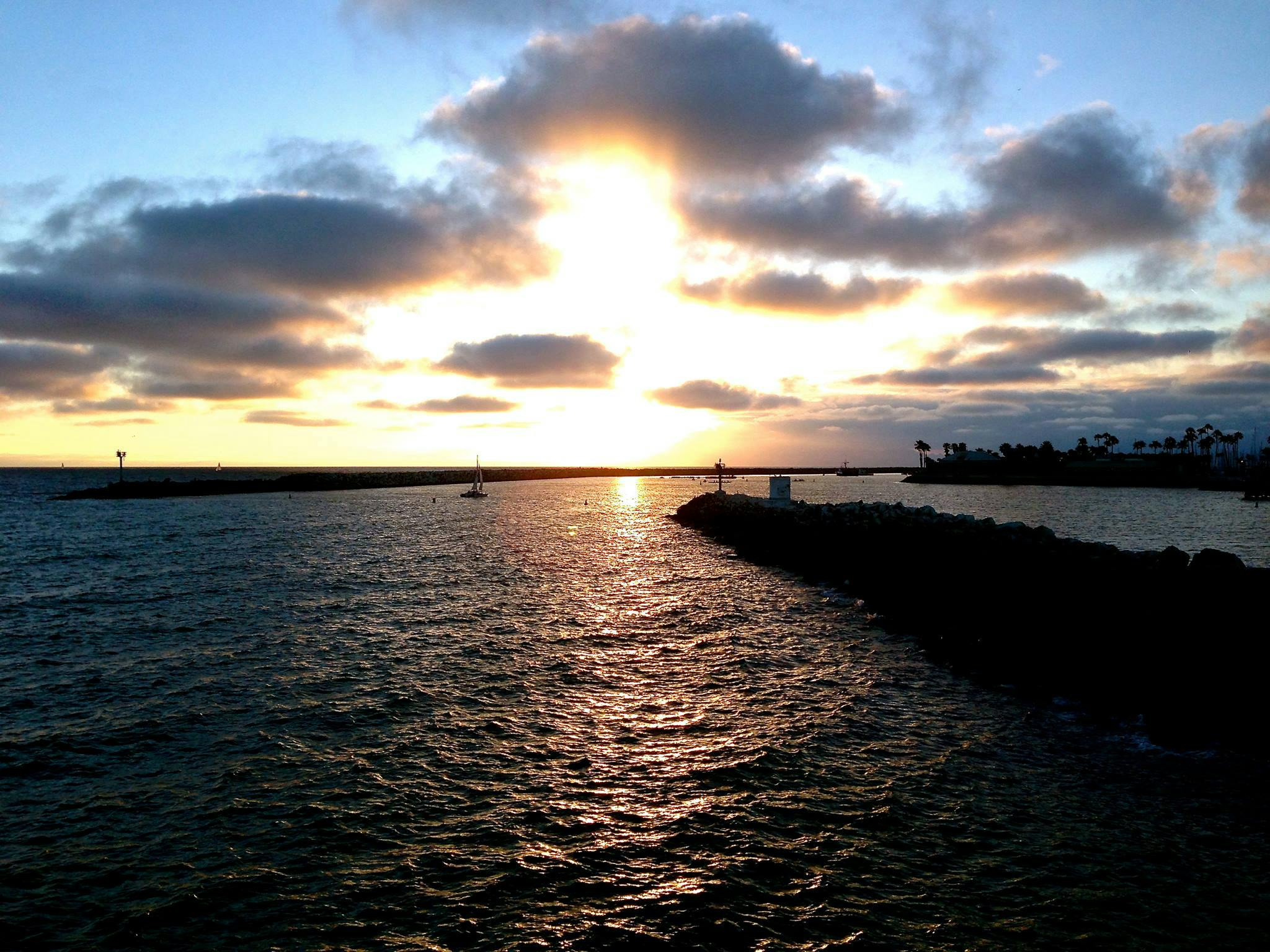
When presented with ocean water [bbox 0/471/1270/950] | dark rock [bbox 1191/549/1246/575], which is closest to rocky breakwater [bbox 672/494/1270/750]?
dark rock [bbox 1191/549/1246/575]

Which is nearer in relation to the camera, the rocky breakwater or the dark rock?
the rocky breakwater

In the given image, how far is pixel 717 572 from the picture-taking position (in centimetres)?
4019

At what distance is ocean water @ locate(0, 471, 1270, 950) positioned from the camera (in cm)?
860

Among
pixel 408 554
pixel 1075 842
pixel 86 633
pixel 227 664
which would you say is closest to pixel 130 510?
pixel 408 554

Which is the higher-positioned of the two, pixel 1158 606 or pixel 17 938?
pixel 1158 606

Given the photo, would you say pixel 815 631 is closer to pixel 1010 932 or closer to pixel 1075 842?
pixel 1075 842

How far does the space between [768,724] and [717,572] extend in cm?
2493

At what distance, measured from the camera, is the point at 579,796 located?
1201cm

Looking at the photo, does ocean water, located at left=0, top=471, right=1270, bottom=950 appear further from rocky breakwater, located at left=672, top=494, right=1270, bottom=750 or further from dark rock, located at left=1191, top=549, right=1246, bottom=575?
dark rock, located at left=1191, top=549, right=1246, bottom=575

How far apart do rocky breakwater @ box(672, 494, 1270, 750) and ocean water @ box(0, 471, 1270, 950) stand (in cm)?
101

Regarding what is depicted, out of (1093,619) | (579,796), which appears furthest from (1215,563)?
(579,796)

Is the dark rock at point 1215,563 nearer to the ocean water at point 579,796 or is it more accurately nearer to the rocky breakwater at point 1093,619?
the rocky breakwater at point 1093,619

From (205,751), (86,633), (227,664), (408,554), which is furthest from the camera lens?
(408,554)

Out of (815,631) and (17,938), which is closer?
(17,938)
